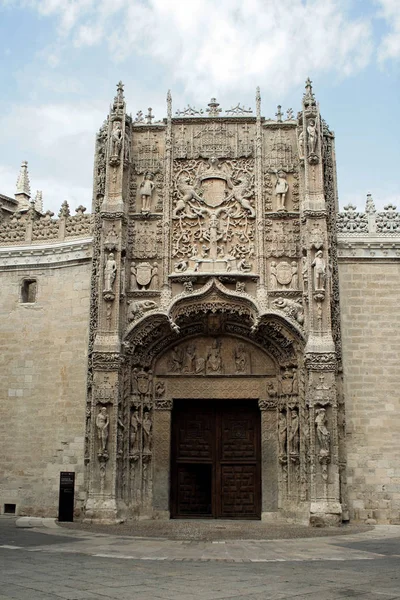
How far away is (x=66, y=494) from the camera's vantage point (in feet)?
58.9

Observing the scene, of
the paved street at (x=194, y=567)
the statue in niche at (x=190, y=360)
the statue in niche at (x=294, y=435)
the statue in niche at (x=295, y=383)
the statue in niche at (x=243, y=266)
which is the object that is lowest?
the paved street at (x=194, y=567)

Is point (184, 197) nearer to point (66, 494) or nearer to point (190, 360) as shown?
point (190, 360)

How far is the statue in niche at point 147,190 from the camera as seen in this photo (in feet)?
66.3

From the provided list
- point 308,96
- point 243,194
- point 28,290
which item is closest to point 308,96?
point 308,96

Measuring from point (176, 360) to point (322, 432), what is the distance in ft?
16.2

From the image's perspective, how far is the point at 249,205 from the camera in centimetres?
2011

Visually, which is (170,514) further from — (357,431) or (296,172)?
(296,172)

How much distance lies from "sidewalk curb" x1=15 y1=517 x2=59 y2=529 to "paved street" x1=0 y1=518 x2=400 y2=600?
5.28ft

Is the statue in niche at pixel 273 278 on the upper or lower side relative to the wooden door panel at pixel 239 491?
upper

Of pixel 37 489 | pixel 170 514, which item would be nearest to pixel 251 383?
pixel 170 514

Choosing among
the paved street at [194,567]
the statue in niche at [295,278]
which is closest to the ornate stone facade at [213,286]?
the statue in niche at [295,278]

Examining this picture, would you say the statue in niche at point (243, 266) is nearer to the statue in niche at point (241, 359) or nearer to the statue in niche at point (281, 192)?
the statue in niche at point (281, 192)

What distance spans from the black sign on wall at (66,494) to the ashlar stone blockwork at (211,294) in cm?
55

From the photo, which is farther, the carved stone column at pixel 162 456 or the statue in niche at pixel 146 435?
the statue in niche at pixel 146 435
